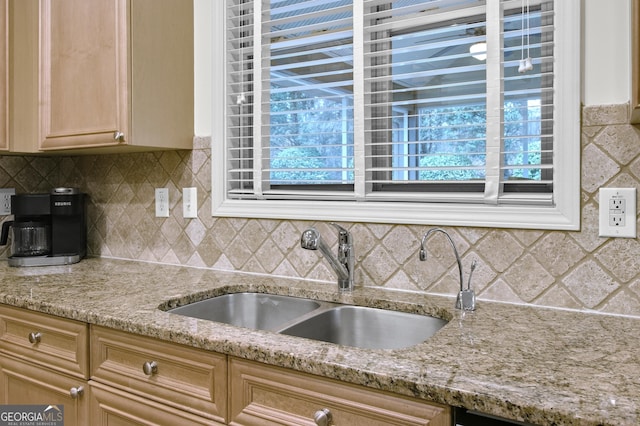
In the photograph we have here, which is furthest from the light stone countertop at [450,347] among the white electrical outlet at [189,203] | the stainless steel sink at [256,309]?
the white electrical outlet at [189,203]

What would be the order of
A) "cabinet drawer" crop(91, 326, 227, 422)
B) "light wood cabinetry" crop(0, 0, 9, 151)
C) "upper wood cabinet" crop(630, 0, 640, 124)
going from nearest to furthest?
1. "upper wood cabinet" crop(630, 0, 640, 124)
2. "cabinet drawer" crop(91, 326, 227, 422)
3. "light wood cabinetry" crop(0, 0, 9, 151)

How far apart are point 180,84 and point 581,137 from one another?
4.85ft

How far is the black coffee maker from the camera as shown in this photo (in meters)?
2.15

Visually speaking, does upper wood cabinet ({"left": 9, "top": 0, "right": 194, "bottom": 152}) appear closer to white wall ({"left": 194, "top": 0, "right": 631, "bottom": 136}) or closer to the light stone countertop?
the light stone countertop

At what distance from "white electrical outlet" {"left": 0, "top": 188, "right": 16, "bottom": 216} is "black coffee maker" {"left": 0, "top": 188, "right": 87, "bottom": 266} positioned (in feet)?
0.59

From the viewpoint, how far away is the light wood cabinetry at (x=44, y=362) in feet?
4.79

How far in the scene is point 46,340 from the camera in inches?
61.0

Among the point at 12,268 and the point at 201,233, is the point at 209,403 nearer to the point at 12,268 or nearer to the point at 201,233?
the point at 201,233

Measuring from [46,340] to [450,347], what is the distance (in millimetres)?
1221

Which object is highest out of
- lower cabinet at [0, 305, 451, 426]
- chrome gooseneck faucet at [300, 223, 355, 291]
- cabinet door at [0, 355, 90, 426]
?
chrome gooseneck faucet at [300, 223, 355, 291]

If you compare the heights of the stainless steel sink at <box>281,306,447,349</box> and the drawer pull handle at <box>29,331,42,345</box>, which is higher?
the stainless steel sink at <box>281,306,447,349</box>

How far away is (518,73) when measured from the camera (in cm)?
152

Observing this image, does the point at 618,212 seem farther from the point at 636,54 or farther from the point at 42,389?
the point at 42,389

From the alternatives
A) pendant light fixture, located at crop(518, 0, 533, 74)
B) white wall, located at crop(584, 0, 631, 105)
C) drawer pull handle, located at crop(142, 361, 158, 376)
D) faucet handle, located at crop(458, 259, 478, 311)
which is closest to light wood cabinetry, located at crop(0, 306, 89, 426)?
drawer pull handle, located at crop(142, 361, 158, 376)
